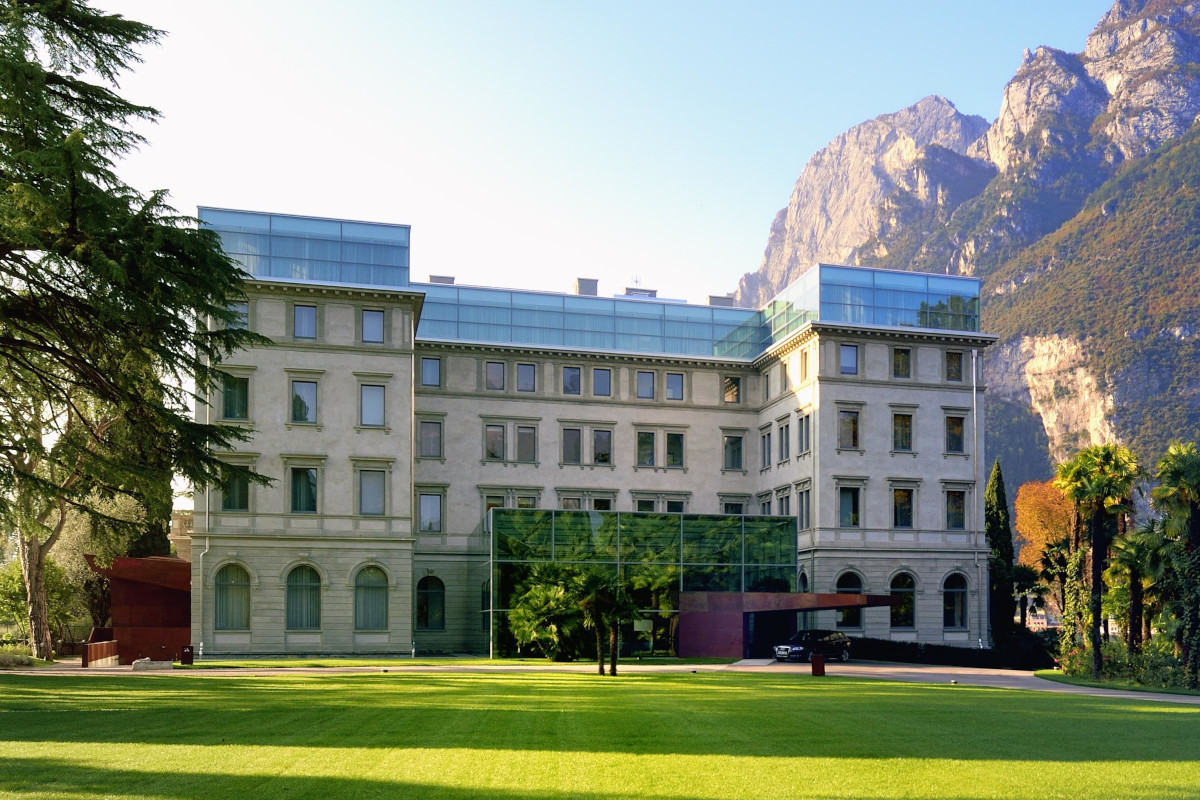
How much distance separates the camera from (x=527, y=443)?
65500 millimetres

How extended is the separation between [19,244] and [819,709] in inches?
715

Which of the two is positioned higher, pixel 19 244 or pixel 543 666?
pixel 19 244

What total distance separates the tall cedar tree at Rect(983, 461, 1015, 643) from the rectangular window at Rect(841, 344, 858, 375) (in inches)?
483

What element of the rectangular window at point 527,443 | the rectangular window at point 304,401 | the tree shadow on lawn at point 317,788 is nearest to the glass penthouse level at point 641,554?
the rectangular window at point 304,401

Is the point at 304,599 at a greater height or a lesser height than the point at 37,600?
lesser

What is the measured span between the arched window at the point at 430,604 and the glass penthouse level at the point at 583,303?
13132 millimetres

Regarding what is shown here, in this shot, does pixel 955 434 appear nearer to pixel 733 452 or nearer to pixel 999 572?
pixel 999 572

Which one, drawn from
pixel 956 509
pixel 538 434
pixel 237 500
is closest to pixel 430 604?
pixel 538 434

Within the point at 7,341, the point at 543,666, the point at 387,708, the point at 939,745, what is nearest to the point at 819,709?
the point at 939,745

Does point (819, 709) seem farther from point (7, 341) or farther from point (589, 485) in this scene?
point (589, 485)

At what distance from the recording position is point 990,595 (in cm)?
6425

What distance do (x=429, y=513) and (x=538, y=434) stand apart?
7.40 meters

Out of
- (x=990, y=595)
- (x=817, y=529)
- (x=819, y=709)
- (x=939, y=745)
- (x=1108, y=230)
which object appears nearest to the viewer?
(x=939, y=745)

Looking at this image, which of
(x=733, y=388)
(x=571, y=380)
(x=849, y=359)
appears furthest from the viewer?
(x=733, y=388)
